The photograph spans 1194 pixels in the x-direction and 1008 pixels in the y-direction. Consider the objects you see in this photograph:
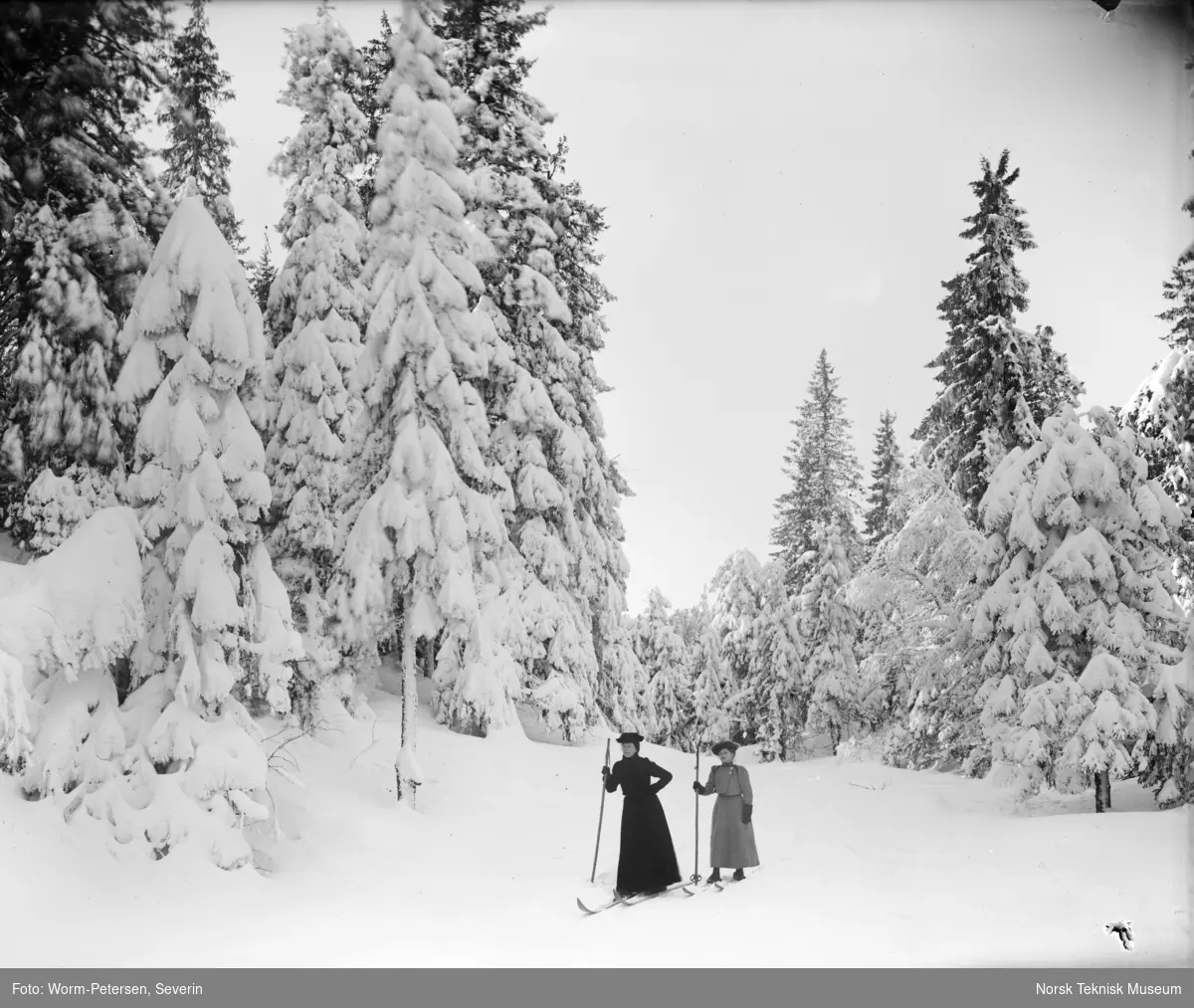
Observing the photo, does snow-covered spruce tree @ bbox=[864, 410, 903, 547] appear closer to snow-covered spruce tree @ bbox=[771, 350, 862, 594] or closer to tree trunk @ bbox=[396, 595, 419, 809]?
snow-covered spruce tree @ bbox=[771, 350, 862, 594]

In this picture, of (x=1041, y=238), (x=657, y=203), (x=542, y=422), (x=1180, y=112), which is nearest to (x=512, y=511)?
(x=542, y=422)

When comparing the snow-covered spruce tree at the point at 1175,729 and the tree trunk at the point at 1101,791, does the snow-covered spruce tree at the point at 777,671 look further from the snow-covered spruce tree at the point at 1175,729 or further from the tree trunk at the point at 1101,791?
the snow-covered spruce tree at the point at 1175,729

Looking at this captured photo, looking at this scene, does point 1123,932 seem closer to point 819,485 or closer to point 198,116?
point 198,116

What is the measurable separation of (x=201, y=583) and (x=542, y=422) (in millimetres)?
8850

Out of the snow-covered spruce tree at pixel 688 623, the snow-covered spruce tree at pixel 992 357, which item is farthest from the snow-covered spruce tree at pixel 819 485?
the snow-covered spruce tree at pixel 992 357

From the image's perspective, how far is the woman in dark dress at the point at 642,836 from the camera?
7.96 m

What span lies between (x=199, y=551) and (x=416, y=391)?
4.70m

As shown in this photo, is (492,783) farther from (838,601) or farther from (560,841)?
(838,601)

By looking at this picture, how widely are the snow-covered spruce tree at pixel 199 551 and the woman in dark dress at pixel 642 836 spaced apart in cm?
370

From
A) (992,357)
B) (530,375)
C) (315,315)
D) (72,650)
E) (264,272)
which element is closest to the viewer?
(72,650)

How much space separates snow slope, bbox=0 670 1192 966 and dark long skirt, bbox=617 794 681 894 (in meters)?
0.26

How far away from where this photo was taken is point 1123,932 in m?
6.45

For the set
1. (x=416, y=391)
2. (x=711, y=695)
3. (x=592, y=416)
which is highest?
(x=592, y=416)

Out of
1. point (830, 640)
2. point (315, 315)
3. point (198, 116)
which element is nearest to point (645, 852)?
point (315, 315)
